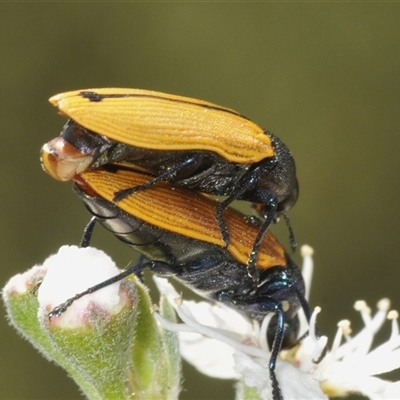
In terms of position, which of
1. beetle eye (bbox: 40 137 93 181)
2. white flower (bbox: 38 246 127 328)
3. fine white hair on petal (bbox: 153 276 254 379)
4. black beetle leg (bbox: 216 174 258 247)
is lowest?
fine white hair on petal (bbox: 153 276 254 379)

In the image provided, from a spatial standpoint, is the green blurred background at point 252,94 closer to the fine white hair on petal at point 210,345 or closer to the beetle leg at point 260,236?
the fine white hair on petal at point 210,345

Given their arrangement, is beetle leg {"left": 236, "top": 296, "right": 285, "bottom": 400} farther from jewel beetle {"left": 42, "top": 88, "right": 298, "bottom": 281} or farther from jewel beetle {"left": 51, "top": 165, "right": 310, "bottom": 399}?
jewel beetle {"left": 42, "top": 88, "right": 298, "bottom": 281}

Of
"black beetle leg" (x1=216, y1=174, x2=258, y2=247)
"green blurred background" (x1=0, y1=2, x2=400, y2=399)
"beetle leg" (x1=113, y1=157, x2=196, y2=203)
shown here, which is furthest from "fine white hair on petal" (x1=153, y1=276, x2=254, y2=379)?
"green blurred background" (x1=0, y1=2, x2=400, y2=399)

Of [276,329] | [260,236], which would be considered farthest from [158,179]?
[276,329]

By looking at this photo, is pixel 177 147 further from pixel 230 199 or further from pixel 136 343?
pixel 136 343

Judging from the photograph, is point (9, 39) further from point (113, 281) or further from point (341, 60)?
point (113, 281)

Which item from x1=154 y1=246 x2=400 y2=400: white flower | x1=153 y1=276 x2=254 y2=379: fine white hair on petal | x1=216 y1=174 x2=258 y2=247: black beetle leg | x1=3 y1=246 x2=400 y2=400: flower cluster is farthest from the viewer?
x1=153 y1=276 x2=254 y2=379: fine white hair on petal

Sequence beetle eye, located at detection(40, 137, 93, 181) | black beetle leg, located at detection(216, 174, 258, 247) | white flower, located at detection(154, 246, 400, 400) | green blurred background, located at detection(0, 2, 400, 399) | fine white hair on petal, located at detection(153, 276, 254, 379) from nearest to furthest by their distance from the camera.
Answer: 1. beetle eye, located at detection(40, 137, 93, 181)
2. black beetle leg, located at detection(216, 174, 258, 247)
3. white flower, located at detection(154, 246, 400, 400)
4. fine white hair on petal, located at detection(153, 276, 254, 379)
5. green blurred background, located at detection(0, 2, 400, 399)

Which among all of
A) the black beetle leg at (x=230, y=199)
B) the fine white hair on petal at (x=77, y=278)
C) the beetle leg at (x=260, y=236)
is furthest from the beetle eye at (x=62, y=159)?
the beetle leg at (x=260, y=236)
